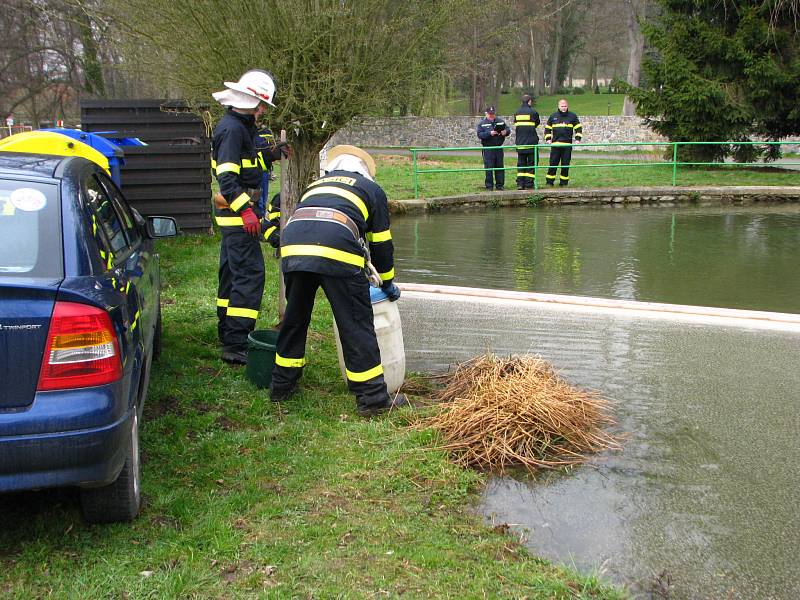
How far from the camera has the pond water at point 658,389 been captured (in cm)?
346

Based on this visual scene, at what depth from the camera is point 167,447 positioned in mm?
4348

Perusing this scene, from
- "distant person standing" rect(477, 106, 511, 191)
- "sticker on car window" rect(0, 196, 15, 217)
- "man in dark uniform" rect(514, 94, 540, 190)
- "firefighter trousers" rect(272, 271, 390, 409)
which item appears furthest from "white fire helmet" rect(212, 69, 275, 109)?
"man in dark uniform" rect(514, 94, 540, 190)

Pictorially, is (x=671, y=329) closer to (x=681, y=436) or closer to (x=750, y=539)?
(x=681, y=436)

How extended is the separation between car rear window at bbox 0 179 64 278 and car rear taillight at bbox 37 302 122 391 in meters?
0.19

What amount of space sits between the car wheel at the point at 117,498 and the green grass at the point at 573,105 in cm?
4830

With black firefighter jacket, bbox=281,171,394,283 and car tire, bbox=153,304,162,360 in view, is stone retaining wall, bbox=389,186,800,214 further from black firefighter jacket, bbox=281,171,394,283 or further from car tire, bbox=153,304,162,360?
black firefighter jacket, bbox=281,171,394,283

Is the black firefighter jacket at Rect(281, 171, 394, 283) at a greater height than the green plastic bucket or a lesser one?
greater

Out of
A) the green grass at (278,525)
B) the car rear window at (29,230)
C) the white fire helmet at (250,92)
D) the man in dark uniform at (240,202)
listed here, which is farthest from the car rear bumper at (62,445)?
the white fire helmet at (250,92)

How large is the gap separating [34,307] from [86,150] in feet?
14.7

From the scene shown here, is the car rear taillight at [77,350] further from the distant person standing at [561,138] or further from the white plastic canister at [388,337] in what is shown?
the distant person standing at [561,138]

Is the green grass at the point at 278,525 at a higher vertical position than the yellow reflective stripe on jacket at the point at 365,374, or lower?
lower

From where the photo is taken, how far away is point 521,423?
451 cm

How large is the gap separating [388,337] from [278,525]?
1.76 m

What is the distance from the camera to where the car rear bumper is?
298 cm
